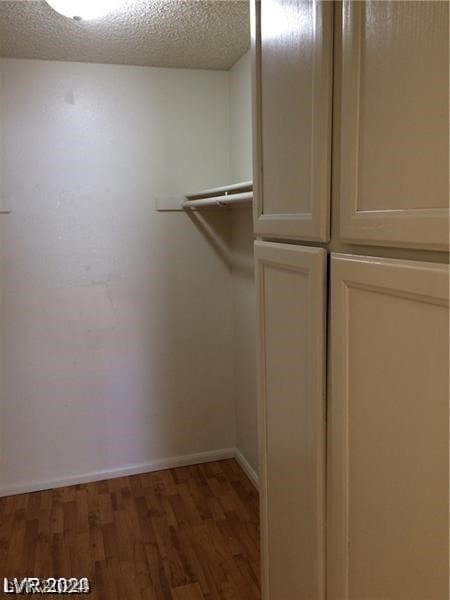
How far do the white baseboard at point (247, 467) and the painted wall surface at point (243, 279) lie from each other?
2 cm

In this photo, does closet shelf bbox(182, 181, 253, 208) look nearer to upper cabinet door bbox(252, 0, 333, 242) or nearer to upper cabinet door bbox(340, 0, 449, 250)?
upper cabinet door bbox(252, 0, 333, 242)

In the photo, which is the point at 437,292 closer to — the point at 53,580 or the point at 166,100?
the point at 53,580

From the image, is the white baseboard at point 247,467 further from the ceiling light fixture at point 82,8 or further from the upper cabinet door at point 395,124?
the ceiling light fixture at point 82,8

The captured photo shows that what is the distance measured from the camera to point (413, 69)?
27.9 inches

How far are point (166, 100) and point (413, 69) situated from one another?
2.19m

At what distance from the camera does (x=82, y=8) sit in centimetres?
181

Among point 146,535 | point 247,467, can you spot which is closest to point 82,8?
point 146,535

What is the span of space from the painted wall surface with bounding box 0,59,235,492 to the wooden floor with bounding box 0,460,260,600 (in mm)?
192

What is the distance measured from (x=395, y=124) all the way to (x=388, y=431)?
1.59ft

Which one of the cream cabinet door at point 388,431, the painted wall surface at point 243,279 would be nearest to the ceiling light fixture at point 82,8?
the painted wall surface at point 243,279

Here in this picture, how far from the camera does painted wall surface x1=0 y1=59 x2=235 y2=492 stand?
2553 millimetres

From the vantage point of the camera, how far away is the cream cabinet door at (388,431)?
0.71 m

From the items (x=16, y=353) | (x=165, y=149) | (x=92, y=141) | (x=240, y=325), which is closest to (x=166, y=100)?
(x=165, y=149)

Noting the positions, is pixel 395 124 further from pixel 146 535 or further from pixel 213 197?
pixel 146 535
